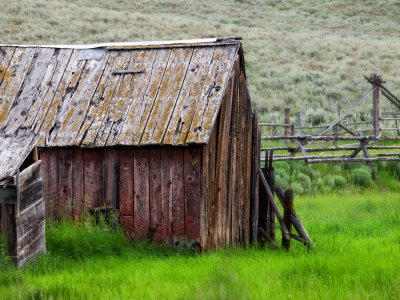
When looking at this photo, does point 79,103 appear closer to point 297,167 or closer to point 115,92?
point 115,92

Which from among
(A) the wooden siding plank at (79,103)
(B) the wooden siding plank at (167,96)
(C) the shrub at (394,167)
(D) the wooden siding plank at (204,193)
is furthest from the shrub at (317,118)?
(D) the wooden siding plank at (204,193)

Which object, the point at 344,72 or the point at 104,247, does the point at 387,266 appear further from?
the point at 344,72

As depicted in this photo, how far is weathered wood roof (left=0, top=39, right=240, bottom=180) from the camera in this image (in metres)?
8.42

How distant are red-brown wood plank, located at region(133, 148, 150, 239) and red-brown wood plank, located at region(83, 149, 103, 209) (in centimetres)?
57

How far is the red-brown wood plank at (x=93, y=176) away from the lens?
8.63 metres

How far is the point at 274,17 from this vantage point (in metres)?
56.0

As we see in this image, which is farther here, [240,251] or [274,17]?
[274,17]

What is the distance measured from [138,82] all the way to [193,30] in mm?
35606

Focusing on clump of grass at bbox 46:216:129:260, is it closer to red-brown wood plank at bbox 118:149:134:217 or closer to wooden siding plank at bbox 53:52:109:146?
red-brown wood plank at bbox 118:149:134:217

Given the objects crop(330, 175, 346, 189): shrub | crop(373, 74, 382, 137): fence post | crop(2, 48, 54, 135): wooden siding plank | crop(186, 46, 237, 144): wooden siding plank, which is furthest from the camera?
crop(373, 74, 382, 137): fence post

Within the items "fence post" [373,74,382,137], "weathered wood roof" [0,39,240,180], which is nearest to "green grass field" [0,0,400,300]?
"weathered wood roof" [0,39,240,180]

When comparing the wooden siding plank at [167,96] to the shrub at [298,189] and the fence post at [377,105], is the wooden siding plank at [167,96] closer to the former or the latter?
the shrub at [298,189]

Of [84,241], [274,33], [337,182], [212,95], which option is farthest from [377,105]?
[274,33]

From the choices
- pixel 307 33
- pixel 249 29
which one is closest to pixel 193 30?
pixel 249 29
